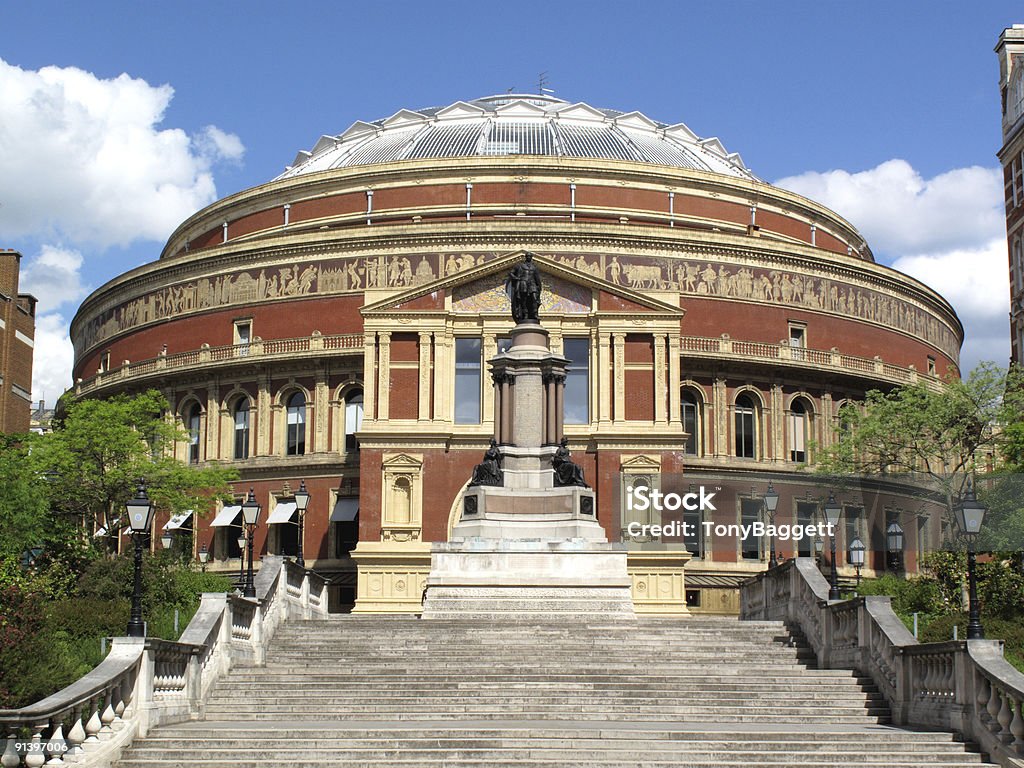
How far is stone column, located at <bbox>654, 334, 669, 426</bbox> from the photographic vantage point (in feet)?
165

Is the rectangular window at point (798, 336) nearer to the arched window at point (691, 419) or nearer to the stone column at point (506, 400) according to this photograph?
the arched window at point (691, 419)

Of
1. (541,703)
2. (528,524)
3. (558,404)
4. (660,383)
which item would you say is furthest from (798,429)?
(541,703)

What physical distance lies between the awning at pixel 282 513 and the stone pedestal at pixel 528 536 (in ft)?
70.5

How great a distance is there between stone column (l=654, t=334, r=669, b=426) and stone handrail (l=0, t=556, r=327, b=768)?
2271 cm

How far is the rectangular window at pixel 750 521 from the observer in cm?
5697

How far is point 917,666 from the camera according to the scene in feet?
74.7

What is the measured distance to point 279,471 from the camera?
193 feet

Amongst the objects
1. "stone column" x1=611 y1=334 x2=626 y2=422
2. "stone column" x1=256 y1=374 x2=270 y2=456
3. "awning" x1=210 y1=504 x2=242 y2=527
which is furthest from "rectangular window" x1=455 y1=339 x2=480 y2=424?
"awning" x1=210 y1=504 x2=242 y2=527

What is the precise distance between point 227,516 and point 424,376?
1299 cm

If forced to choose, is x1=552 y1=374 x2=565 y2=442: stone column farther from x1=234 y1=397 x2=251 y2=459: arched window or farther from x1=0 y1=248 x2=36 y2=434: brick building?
x1=0 y1=248 x2=36 y2=434: brick building

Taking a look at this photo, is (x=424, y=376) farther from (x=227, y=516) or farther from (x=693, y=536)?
(x=693, y=536)

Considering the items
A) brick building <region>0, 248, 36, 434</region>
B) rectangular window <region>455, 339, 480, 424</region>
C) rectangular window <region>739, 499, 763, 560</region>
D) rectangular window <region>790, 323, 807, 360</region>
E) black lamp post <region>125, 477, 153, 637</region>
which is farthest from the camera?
brick building <region>0, 248, 36, 434</region>

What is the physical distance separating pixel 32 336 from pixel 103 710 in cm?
5464

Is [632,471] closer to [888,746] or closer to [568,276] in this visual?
[568,276]
